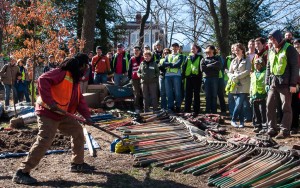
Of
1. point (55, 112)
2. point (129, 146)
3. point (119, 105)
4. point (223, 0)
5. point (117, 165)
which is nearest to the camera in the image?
point (55, 112)

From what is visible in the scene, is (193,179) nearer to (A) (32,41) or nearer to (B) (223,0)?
(A) (32,41)

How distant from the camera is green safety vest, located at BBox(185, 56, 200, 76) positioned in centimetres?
1093

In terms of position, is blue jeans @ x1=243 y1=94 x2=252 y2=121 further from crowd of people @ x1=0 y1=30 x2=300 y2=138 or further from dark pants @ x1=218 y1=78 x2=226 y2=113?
dark pants @ x1=218 y1=78 x2=226 y2=113

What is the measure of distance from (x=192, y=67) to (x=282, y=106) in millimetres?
3635

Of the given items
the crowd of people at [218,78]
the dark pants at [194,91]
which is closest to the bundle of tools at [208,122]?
the crowd of people at [218,78]

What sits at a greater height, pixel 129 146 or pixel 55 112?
pixel 55 112

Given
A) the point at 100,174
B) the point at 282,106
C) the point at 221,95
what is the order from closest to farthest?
1. the point at 100,174
2. the point at 282,106
3. the point at 221,95

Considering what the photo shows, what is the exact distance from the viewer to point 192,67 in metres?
11.0

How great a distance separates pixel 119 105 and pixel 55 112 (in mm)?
7783

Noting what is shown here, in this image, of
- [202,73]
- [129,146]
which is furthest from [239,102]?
[129,146]

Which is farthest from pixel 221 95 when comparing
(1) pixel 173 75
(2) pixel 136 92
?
(2) pixel 136 92

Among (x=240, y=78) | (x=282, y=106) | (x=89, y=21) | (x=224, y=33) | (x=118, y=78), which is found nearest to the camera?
(x=282, y=106)

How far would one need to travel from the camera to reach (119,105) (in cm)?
1315

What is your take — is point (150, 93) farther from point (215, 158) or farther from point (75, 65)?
point (75, 65)
